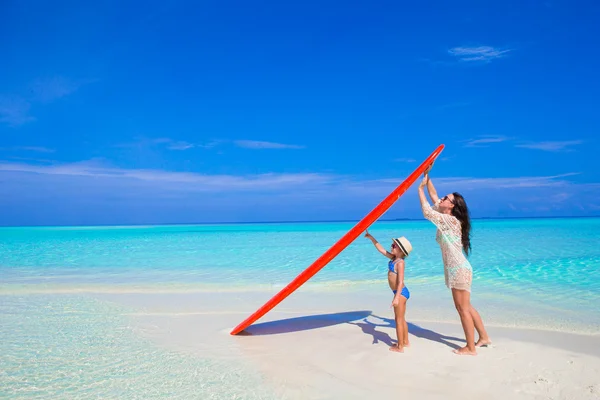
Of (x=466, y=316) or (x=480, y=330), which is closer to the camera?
(x=466, y=316)

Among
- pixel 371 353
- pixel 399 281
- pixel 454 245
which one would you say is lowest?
pixel 371 353

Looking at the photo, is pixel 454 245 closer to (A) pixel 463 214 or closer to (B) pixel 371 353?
(A) pixel 463 214

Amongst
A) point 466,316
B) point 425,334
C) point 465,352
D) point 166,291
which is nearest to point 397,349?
point 465,352

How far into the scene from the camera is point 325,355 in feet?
16.0

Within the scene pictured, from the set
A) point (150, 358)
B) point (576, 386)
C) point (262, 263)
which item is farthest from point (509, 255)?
point (150, 358)

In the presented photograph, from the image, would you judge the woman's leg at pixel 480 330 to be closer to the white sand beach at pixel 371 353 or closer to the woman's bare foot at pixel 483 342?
the woman's bare foot at pixel 483 342

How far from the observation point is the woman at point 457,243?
4695 mm

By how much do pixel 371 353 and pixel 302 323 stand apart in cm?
170

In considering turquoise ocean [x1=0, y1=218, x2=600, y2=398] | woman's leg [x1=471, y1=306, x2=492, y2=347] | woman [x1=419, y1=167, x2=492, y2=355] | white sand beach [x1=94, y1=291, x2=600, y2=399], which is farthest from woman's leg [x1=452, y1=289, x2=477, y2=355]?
turquoise ocean [x1=0, y1=218, x2=600, y2=398]

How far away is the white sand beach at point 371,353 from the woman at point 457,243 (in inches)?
17.2

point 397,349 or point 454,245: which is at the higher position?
point 454,245

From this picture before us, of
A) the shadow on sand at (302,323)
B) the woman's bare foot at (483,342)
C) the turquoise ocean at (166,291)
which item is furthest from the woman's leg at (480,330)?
the shadow on sand at (302,323)

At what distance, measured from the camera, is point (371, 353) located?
4.89 m

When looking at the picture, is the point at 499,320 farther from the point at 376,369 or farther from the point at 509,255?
the point at 509,255
